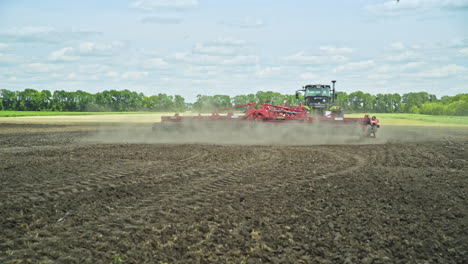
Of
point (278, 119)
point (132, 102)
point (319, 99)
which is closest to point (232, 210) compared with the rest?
point (278, 119)

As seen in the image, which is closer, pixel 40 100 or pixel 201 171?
pixel 201 171

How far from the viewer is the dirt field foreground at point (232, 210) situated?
479cm

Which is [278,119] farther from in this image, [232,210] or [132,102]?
[132,102]

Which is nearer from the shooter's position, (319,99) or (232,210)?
(232,210)

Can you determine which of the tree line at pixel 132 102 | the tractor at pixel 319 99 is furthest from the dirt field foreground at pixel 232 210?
the tree line at pixel 132 102

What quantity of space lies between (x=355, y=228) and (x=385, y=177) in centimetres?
412

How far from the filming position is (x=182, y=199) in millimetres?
7027

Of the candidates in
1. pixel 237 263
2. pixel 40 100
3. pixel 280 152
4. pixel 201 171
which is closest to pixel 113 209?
pixel 237 263

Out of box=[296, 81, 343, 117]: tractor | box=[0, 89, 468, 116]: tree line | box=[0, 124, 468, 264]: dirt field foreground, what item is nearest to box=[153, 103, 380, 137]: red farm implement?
box=[296, 81, 343, 117]: tractor

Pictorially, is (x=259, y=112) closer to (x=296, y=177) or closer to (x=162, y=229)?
(x=296, y=177)

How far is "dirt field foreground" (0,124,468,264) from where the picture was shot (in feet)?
15.7

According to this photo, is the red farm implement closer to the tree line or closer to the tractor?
the tractor

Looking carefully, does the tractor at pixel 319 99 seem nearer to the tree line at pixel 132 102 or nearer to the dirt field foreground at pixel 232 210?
the dirt field foreground at pixel 232 210

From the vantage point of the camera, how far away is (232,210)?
6328mm
